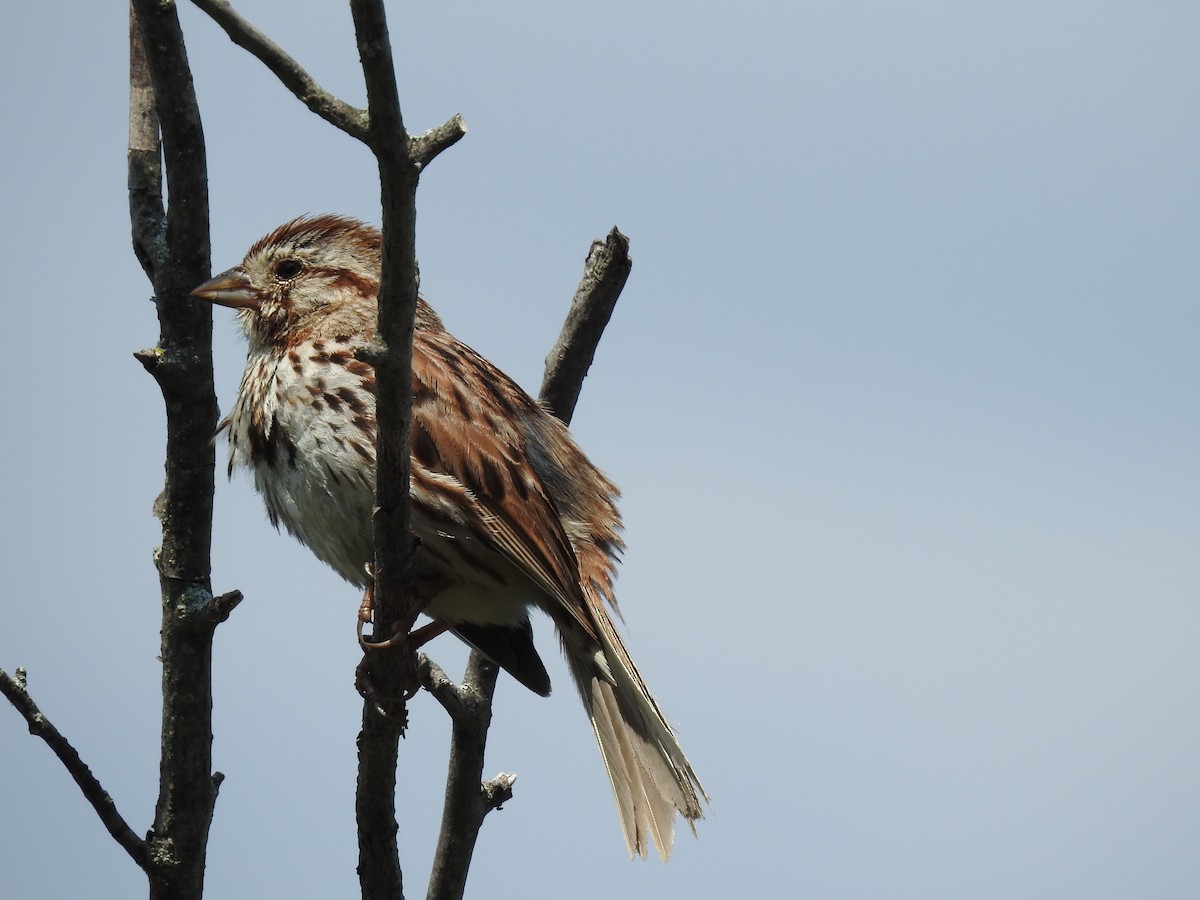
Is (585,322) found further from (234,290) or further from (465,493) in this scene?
(234,290)

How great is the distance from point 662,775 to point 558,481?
1243 millimetres

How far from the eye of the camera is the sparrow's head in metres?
5.75

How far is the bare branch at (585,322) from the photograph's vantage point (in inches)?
237

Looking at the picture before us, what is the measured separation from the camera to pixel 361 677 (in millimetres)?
4566

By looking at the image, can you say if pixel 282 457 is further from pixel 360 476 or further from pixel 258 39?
pixel 258 39

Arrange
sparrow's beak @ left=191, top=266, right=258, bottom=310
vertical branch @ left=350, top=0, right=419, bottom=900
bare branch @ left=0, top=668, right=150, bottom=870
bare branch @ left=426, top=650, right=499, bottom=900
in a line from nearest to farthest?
1. vertical branch @ left=350, top=0, right=419, bottom=900
2. bare branch @ left=0, top=668, right=150, bottom=870
3. bare branch @ left=426, top=650, right=499, bottom=900
4. sparrow's beak @ left=191, top=266, right=258, bottom=310

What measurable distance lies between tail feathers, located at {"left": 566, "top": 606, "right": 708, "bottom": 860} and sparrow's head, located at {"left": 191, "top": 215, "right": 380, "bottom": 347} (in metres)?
1.61

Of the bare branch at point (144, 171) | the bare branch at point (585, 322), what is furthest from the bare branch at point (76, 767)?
the bare branch at point (585, 322)

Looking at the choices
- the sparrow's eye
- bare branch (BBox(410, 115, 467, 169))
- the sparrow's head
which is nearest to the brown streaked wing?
the sparrow's head

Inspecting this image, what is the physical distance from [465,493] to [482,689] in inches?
42.0

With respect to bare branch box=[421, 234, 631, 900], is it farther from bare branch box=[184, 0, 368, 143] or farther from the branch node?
bare branch box=[184, 0, 368, 143]

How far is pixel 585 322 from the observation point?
6.09 meters

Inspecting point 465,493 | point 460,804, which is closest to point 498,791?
point 460,804

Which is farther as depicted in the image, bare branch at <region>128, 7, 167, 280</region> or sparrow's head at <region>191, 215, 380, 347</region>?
sparrow's head at <region>191, 215, 380, 347</region>
